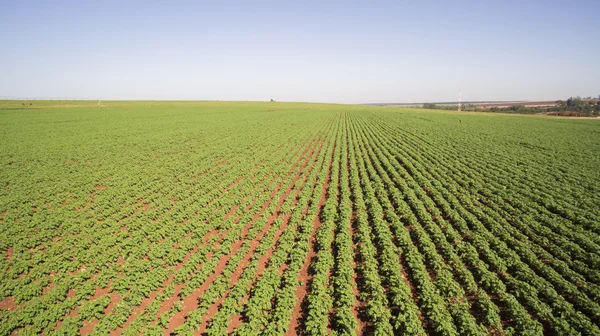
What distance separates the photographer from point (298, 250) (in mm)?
9430

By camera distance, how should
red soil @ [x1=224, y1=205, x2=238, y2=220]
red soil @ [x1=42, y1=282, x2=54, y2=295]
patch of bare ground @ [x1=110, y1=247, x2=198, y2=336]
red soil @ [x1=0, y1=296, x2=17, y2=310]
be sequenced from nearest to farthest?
patch of bare ground @ [x1=110, y1=247, x2=198, y2=336] → red soil @ [x1=0, y1=296, x2=17, y2=310] → red soil @ [x1=42, y1=282, x2=54, y2=295] → red soil @ [x1=224, y1=205, x2=238, y2=220]

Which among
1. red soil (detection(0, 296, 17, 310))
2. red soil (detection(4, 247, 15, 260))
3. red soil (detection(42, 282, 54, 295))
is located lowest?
red soil (detection(0, 296, 17, 310))

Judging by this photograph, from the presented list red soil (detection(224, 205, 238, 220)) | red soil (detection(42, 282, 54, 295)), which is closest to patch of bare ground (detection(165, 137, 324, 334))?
red soil (detection(224, 205, 238, 220))

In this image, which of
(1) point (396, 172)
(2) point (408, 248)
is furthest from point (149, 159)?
(2) point (408, 248)

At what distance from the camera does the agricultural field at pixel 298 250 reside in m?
6.79

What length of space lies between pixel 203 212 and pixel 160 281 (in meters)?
4.79

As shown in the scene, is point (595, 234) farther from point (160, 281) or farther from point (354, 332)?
point (160, 281)

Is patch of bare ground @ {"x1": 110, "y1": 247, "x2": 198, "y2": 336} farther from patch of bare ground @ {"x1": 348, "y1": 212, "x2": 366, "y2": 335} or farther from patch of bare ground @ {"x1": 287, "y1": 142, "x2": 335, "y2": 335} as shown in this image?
patch of bare ground @ {"x1": 348, "y1": 212, "x2": 366, "y2": 335}

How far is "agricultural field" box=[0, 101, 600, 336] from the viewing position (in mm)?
6793

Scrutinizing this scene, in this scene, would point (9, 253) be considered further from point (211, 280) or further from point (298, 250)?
point (298, 250)

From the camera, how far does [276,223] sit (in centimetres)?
1155

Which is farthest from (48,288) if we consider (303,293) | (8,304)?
(303,293)

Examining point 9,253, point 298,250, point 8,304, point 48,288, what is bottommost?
point 8,304

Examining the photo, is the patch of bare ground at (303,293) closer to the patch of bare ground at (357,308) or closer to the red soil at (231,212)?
the patch of bare ground at (357,308)
